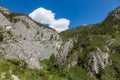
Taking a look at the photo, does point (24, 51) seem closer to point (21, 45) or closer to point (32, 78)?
point (21, 45)

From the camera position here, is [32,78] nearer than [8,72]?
No

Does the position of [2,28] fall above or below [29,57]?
above

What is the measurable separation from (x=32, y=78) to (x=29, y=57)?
210 ft

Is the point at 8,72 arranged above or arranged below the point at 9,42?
below

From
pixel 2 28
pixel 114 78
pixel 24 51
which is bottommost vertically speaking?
pixel 114 78

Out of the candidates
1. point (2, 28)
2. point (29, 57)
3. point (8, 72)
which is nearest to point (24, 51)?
point (29, 57)

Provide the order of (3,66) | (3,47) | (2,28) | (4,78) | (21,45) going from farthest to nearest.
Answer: (2,28), (21,45), (3,47), (3,66), (4,78)

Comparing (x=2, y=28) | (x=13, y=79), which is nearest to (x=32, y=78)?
(x=13, y=79)

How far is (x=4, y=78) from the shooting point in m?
94.4

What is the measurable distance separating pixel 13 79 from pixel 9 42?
75.7 metres

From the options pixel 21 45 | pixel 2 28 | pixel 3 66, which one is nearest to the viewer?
pixel 3 66

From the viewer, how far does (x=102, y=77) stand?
198 meters

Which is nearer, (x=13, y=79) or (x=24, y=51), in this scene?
(x=13, y=79)

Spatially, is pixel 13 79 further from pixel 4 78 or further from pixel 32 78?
pixel 32 78
